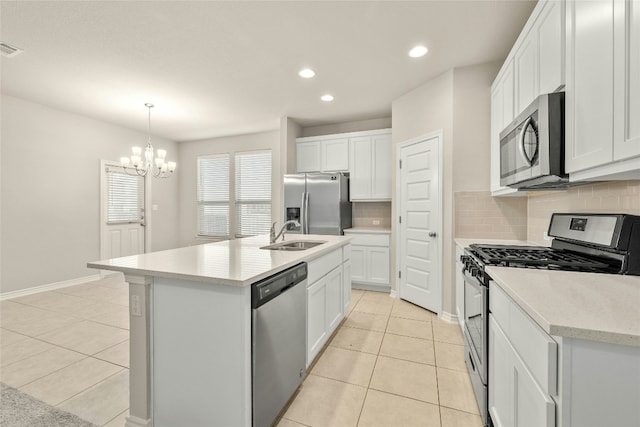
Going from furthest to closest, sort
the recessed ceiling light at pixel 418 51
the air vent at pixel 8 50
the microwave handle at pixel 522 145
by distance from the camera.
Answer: the recessed ceiling light at pixel 418 51 < the air vent at pixel 8 50 < the microwave handle at pixel 522 145

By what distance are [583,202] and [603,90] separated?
3.19 feet

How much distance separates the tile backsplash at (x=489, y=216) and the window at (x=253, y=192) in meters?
3.77

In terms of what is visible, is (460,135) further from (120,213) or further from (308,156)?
(120,213)

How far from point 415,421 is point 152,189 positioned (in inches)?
240

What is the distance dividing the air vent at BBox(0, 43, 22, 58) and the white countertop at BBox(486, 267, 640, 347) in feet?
14.4

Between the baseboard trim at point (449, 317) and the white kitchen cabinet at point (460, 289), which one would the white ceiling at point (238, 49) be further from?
the baseboard trim at point (449, 317)

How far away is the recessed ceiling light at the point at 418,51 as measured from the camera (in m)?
2.69

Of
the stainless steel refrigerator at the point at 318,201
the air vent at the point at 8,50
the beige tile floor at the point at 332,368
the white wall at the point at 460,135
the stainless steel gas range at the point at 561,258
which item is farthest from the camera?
the stainless steel refrigerator at the point at 318,201

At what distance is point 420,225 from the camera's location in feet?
11.2

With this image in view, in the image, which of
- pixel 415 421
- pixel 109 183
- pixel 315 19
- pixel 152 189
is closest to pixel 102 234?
pixel 109 183

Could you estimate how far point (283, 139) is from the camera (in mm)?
4758

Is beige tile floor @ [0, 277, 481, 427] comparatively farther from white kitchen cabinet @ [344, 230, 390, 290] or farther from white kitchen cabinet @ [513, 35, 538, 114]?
white kitchen cabinet @ [513, 35, 538, 114]

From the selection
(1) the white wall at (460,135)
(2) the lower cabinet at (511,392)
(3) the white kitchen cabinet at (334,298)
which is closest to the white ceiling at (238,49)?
(1) the white wall at (460,135)

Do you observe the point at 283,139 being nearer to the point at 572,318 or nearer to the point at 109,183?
the point at 109,183
